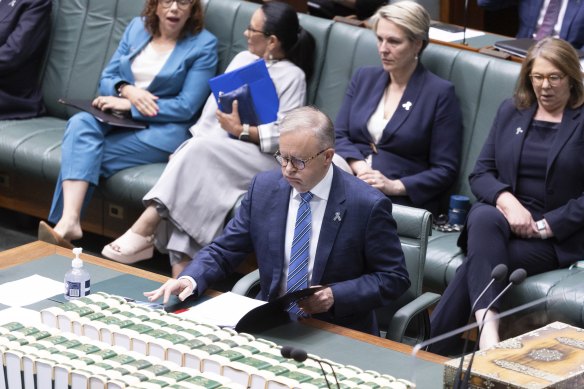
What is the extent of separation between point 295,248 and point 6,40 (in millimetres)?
3034

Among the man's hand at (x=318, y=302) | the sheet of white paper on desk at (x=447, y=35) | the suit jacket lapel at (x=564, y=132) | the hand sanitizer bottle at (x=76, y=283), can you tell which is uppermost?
the sheet of white paper on desk at (x=447, y=35)

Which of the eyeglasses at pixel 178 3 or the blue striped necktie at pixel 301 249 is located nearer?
the blue striped necktie at pixel 301 249

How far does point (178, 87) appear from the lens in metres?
5.48

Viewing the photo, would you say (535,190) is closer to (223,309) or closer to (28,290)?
(223,309)

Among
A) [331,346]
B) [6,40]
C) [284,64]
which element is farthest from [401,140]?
[6,40]

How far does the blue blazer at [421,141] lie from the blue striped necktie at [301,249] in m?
1.33

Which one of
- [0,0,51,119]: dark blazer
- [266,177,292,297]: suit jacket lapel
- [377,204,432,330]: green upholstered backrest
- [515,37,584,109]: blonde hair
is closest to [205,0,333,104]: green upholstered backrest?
[0,0,51,119]: dark blazer

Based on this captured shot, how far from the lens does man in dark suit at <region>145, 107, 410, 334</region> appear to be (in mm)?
3334

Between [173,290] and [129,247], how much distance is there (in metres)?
1.71

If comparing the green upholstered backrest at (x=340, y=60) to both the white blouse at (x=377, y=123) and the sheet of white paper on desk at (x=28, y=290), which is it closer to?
the white blouse at (x=377, y=123)

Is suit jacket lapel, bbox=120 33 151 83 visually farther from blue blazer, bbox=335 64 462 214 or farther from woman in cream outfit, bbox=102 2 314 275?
blue blazer, bbox=335 64 462 214

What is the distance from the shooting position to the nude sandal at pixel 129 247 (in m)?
4.90

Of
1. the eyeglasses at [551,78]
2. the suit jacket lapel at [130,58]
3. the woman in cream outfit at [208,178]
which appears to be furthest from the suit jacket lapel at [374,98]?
the suit jacket lapel at [130,58]

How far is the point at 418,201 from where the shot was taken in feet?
15.5
